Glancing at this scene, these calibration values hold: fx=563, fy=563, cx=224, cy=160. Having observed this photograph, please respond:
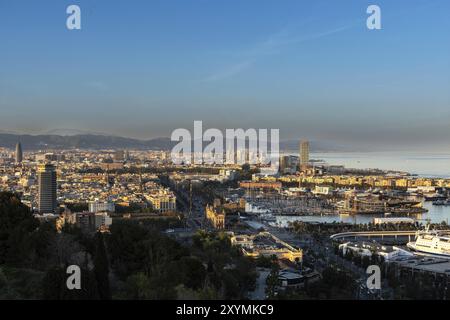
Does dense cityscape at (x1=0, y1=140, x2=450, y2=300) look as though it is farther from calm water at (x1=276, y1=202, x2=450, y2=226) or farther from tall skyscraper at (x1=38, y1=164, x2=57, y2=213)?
calm water at (x1=276, y1=202, x2=450, y2=226)

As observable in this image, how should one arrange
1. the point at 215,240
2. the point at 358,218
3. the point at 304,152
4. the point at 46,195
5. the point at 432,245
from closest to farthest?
the point at 215,240 < the point at 432,245 < the point at 46,195 < the point at 358,218 < the point at 304,152

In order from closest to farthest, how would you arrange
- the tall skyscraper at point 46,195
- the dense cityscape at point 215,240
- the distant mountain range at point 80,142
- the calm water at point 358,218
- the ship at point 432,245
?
1. the dense cityscape at point 215,240
2. the ship at point 432,245
3. the tall skyscraper at point 46,195
4. the calm water at point 358,218
5. the distant mountain range at point 80,142

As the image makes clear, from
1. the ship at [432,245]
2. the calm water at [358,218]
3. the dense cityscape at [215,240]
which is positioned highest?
the dense cityscape at [215,240]

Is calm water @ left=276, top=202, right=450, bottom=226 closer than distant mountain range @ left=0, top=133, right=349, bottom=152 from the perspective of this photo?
Yes

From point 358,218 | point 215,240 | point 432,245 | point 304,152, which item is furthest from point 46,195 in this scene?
point 304,152

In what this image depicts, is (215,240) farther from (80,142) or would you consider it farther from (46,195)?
(80,142)

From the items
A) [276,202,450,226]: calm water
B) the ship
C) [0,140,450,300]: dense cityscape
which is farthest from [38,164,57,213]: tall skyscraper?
the ship

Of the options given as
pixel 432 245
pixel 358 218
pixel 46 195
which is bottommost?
pixel 358 218

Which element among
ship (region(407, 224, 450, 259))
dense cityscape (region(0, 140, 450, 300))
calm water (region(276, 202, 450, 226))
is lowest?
calm water (region(276, 202, 450, 226))

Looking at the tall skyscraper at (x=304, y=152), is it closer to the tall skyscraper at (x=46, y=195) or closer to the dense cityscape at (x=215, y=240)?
the dense cityscape at (x=215, y=240)

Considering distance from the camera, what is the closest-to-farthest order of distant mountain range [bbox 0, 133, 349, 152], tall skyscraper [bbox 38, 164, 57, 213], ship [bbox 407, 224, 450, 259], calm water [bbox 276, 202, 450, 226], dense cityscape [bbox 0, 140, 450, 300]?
1. dense cityscape [bbox 0, 140, 450, 300]
2. ship [bbox 407, 224, 450, 259]
3. tall skyscraper [bbox 38, 164, 57, 213]
4. calm water [bbox 276, 202, 450, 226]
5. distant mountain range [bbox 0, 133, 349, 152]

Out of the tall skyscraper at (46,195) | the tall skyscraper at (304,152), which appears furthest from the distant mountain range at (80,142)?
the tall skyscraper at (46,195)
